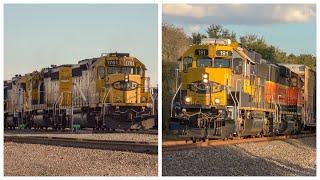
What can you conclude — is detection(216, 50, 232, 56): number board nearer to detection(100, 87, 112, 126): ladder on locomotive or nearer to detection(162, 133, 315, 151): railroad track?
detection(162, 133, 315, 151): railroad track

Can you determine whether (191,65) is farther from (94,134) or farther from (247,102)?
(94,134)

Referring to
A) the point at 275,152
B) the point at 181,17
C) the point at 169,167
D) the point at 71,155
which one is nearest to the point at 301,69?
the point at 275,152

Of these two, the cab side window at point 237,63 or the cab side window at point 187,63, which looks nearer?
the cab side window at point 187,63

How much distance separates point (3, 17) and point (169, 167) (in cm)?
381

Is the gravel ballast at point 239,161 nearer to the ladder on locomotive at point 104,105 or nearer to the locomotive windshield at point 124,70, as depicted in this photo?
the locomotive windshield at point 124,70

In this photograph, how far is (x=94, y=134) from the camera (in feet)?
47.1

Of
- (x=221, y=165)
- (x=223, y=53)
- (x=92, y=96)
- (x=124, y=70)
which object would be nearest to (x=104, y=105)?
(x=92, y=96)

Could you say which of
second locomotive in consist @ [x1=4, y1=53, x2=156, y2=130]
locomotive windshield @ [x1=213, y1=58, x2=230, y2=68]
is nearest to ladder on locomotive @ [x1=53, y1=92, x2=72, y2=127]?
second locomotive in consist @ [x1=4, y1=53, x2=156, y2=130]

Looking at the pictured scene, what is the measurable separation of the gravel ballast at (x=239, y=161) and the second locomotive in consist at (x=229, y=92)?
813mm

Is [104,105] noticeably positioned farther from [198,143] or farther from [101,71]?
[198,143]

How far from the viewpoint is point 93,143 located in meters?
12.2

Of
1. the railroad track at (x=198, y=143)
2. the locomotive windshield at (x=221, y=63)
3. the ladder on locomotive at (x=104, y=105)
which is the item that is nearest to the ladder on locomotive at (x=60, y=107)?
the ladder on locomotive at (x=104, y=105)

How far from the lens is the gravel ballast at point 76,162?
10.0m

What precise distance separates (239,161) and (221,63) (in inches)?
107
